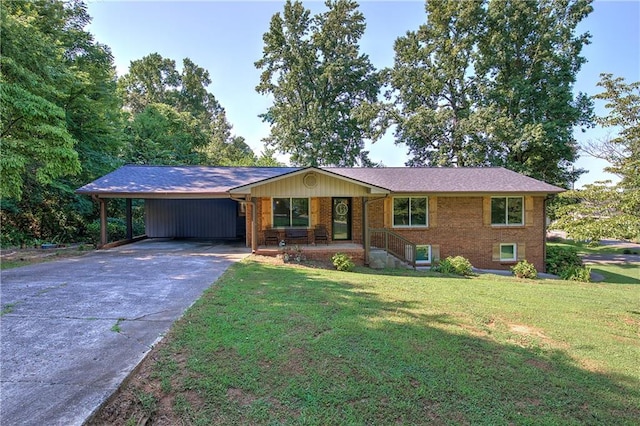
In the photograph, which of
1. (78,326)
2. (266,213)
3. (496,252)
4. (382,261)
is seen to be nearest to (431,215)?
(496,252)

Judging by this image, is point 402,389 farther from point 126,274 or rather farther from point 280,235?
point 280,235

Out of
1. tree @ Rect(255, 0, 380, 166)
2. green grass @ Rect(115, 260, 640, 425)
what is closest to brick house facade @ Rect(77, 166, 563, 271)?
green grass @ Rect(115, 260, 640, 425)

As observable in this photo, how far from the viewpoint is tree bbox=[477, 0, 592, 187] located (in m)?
20.7

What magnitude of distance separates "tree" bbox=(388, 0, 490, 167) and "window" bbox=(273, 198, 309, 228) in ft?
49.5

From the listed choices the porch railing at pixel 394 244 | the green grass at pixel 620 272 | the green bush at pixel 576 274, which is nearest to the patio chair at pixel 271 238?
the porch railing at pixel 394 244

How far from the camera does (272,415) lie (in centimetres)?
282

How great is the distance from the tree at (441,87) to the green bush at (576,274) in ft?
39.1

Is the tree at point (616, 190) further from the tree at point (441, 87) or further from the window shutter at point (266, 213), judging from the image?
the tree at point (441, 87)

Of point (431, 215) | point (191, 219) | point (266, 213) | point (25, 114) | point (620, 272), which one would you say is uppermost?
point (25, 114)

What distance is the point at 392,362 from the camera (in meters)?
3.71

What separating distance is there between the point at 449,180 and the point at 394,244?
13.1ft

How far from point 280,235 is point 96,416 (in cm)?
984

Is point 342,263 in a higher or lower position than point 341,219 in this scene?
lower

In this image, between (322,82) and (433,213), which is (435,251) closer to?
(433,213)
